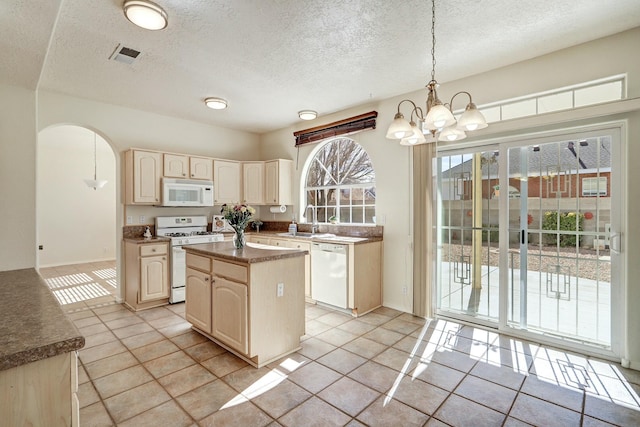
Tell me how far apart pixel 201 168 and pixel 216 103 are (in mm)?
1184

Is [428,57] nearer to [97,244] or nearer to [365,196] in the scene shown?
[365,196]

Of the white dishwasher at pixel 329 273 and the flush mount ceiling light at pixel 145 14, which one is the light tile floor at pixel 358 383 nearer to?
the white dishwasher at pixel 329 273

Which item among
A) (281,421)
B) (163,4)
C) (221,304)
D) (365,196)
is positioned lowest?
(281,421)

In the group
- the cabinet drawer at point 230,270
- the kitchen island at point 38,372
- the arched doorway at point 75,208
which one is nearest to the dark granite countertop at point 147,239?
the cabinet drawer at point 230,270

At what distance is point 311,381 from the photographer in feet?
7.72

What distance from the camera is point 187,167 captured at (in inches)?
184

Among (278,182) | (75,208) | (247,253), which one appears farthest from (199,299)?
(75,208)

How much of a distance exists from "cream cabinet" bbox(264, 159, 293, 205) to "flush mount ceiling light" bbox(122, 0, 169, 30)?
9.86 ft

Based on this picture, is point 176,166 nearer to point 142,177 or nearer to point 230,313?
point 142,177

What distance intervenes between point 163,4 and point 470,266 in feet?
12.3

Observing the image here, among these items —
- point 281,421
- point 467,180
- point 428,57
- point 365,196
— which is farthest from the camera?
point 365,196

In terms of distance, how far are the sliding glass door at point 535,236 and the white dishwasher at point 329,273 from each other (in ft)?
3.79

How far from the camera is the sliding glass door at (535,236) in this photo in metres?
2.70

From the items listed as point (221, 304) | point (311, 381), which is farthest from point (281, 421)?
point (221, 304)
